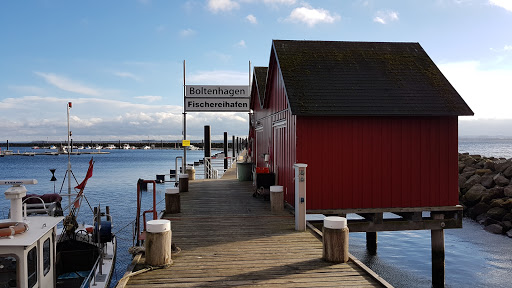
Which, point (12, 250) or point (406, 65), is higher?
point (406, 65)

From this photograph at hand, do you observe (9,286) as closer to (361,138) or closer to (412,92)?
(361,138)

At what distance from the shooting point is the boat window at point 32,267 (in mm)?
7291

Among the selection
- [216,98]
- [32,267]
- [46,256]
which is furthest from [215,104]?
[32,267]

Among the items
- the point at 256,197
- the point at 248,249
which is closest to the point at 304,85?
the point at 256,197

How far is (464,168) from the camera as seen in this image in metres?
34.3

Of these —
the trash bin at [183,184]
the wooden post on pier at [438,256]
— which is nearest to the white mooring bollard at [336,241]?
the wooden post on pier at [438,256]

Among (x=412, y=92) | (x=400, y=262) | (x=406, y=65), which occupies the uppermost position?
(x=406, y=65)

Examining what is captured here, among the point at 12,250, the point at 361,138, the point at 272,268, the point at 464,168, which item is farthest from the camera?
the point at 464,168

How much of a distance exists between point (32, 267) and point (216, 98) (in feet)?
50.2

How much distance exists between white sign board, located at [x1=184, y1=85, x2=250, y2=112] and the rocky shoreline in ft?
53.1

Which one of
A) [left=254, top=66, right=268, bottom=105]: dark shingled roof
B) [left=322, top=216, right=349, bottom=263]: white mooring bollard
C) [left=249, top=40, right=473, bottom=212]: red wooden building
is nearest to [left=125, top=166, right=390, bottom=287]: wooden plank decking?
[left=322, top=216, right=349, bottom=263]: white mooring bollard

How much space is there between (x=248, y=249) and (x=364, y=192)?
571 centimetres

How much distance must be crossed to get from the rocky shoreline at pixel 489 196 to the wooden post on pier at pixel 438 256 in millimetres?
10075

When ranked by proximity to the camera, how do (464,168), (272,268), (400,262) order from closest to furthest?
(272,268) → (400,262) → (464,168)
